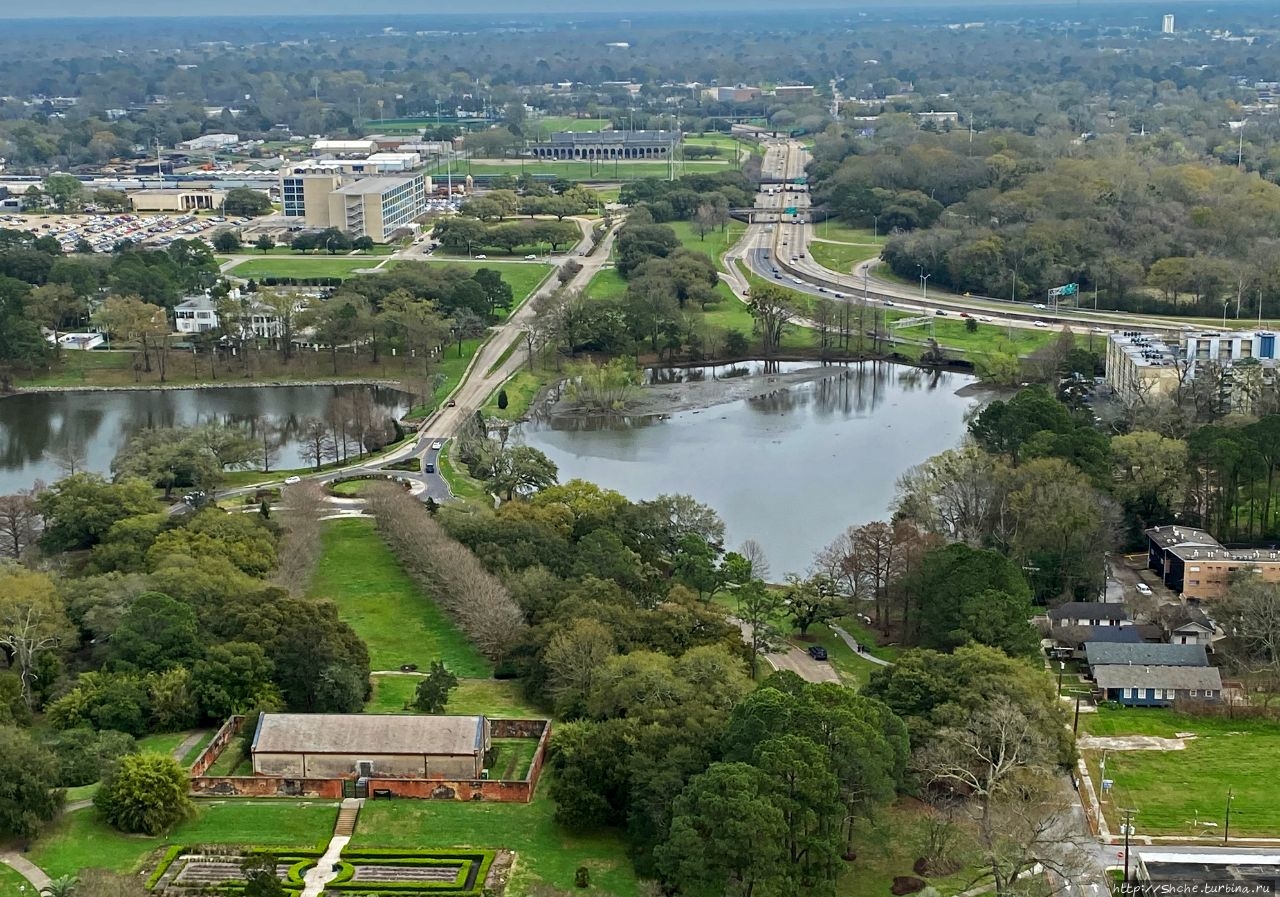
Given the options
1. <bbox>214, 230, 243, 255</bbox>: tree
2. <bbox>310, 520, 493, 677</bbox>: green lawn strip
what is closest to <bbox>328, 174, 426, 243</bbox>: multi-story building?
<bbox>214, 230, 243, 255</bbox>: tree

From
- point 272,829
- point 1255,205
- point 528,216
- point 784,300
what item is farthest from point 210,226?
point 272,829

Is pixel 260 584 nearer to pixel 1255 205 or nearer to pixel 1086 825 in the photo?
pixel 1086 825

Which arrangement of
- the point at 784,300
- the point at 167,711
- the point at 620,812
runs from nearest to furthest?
the point at 620,812 < the point at 167,711 < the point at 784,300

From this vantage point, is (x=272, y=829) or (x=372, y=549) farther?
(x=372, y=549)

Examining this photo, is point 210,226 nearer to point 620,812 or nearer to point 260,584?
point 260,584

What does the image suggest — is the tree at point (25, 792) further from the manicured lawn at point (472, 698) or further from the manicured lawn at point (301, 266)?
the manicured lawn at point (301, 266)

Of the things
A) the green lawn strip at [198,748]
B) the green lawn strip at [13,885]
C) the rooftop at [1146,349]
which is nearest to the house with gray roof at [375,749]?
the green lawn strip at [198,748]

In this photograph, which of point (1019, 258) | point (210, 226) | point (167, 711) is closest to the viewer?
point (167, 711)
